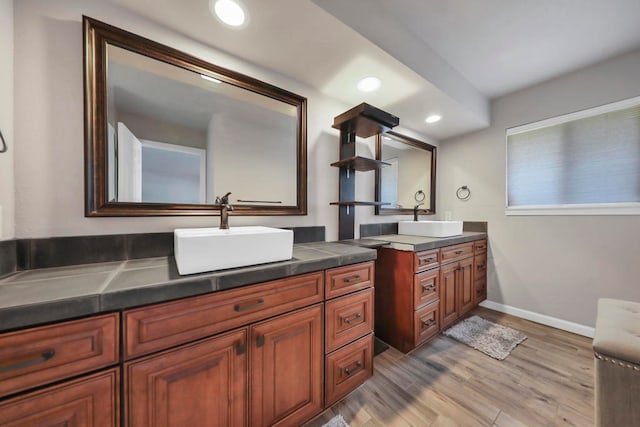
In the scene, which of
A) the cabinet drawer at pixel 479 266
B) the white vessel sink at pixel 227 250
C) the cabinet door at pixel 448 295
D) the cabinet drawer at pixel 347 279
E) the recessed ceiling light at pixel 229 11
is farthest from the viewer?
the cabinet drawer at pixel 479 266

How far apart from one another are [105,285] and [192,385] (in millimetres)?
465

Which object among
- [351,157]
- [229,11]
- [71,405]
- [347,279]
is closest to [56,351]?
[71,405]

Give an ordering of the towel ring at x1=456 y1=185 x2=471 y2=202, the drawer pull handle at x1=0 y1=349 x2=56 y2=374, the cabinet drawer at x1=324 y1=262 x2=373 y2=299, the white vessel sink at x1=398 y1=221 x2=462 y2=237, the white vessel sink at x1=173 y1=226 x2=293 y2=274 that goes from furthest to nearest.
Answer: the towel ring at x1=456 y1=185 x2=471 y2=202
the white vessel sink at x1=398 y1=221 x2=462 y2=237
the cabinet drawer at x1=324 y1=262 x2=373 y2=299
the white vessel sink at x1=173 y1=226 x2=293 y2=274
the drawer pull handle at x1=0 y1=349 x2=56 y2=374

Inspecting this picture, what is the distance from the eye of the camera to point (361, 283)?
4.40 feet

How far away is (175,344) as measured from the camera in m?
0.78

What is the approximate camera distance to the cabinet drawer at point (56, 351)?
56 centimetres

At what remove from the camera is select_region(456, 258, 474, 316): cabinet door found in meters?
2.13

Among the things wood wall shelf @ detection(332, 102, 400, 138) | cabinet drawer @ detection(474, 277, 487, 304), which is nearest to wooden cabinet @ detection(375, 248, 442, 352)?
cabinet drawer @ detection(474, 277, 487, 304)

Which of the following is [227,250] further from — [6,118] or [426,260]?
[426,260]

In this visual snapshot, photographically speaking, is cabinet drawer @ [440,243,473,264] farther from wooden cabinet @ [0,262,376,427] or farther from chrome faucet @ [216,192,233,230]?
chrome faucet @ [216,192,233,230]

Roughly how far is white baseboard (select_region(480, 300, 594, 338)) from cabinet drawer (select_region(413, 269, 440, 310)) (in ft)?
3.92

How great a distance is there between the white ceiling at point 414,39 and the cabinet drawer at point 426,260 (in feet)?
4.23

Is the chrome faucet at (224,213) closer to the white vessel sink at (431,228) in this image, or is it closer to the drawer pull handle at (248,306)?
the drawer pull handle at (248,306)

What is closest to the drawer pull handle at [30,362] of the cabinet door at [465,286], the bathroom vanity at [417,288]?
the bathroom vanity at [417,288]
